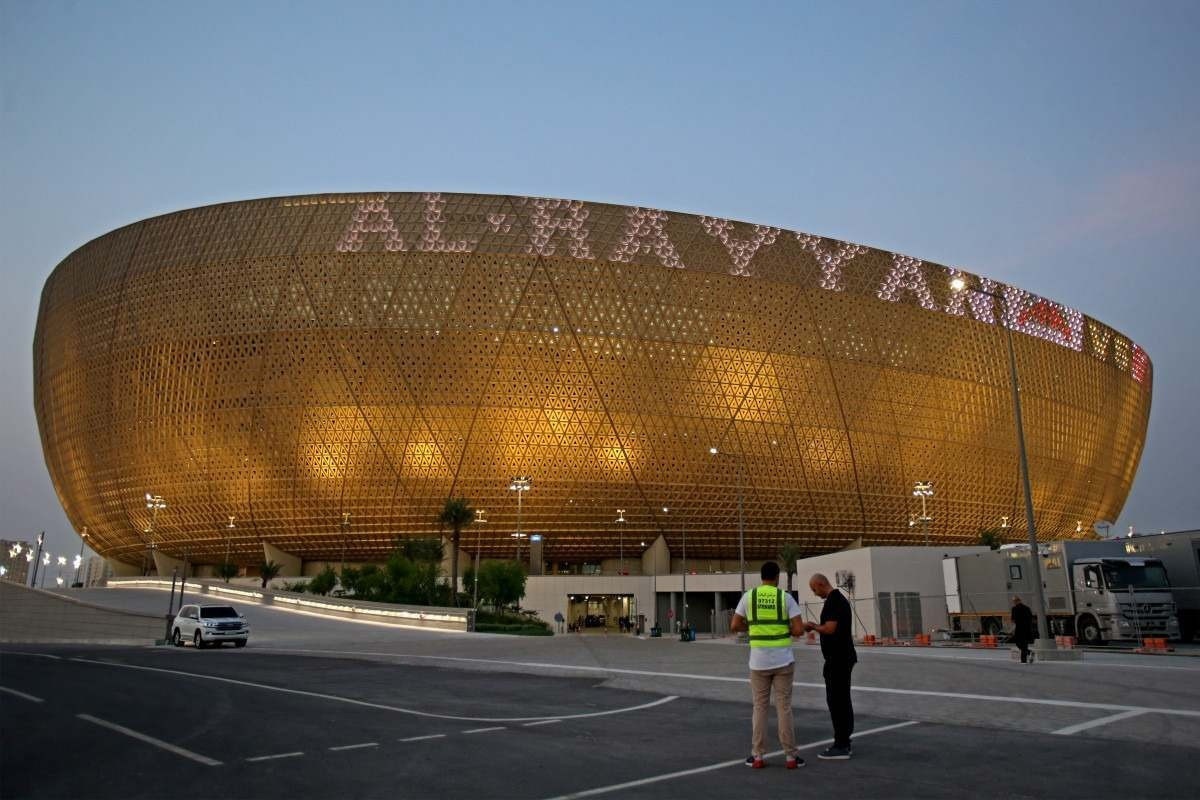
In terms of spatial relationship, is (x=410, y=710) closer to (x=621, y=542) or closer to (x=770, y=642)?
(x=770, y=642)

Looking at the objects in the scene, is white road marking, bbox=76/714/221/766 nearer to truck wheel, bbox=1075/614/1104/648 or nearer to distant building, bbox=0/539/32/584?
truck wheel, bbox=1075/614/1104/648

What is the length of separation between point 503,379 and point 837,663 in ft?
157

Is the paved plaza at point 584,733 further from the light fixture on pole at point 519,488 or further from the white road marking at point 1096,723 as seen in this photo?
the light fixture on pole at point 519,488

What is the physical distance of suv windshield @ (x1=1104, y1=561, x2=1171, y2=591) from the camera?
72.9ft

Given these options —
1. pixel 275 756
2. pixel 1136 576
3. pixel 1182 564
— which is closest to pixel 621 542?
pixel 1182 564

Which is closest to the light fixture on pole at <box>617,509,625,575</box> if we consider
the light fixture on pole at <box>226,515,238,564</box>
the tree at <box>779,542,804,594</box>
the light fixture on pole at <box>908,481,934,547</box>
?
the tree at <box>779,542,804,594</box>

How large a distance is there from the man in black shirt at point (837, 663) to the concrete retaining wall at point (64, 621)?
34336 mm

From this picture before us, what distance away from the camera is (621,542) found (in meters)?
59.0

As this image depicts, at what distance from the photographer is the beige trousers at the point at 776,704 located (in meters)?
6.28

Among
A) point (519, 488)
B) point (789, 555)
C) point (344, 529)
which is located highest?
point (519, 488)

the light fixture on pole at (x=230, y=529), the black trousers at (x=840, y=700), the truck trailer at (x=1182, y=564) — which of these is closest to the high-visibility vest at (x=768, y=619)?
the black trousers at (x=840, y=700)

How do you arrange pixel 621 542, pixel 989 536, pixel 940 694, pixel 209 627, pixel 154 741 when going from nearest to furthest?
pixel 154 741 → pixel 940 694 → pixel 209 627 → pixel 621 542 → pixel 989 536

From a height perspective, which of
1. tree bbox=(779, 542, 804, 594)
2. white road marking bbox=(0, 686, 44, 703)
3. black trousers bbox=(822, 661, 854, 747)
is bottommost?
white road marking bbox=(0, 686, 44, 703)

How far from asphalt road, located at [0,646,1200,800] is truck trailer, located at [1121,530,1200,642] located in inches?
758
